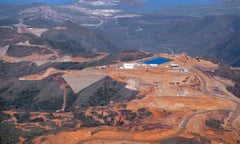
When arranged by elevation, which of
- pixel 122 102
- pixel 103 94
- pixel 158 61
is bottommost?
pixel 122 102

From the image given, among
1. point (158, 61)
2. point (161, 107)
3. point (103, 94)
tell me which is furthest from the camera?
point (158, 61)

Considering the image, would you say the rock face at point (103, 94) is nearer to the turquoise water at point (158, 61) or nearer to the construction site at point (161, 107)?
the construction site at point (161, 107)

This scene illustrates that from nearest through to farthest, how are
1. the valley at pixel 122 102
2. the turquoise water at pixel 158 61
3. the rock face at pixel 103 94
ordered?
the valley at pixel 122 102, the rock face at pixel 103 94, the turquoise water at pixel 158 61

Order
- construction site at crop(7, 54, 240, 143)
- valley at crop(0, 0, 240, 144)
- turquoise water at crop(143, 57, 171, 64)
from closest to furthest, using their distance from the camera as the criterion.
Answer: construction site at crop(7, 54, 240, 143)
valley at crop(0, 0, 240, 144)
turquoise water at crop(143, 57, 171, 64)

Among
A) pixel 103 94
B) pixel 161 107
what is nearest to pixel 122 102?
pixel 161 107

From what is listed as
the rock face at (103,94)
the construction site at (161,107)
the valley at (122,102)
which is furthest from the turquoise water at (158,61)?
the rock face at (103,94)

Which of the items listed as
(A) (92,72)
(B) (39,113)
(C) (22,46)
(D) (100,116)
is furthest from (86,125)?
(C) (22,46)

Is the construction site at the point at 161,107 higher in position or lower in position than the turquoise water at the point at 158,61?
lower

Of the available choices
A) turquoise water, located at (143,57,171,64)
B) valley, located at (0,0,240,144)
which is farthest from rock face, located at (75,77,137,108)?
turquoise water, located at (143,57,171,64)

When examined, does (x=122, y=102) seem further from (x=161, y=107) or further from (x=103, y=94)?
(x=103, y=94)

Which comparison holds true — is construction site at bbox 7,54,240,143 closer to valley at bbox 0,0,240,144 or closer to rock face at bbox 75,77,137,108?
valley at bbox 0,0,240,144

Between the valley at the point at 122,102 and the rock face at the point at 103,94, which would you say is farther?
the rock face at the point at 103,94
